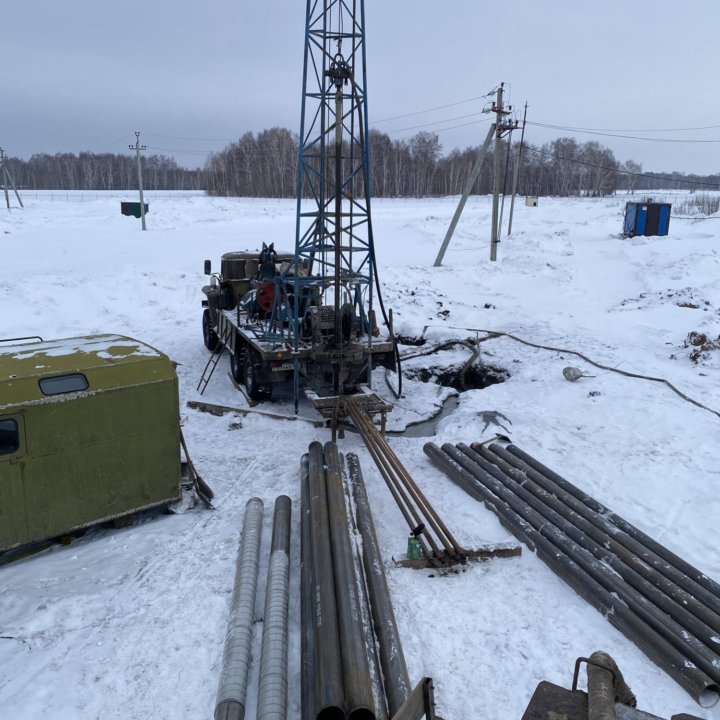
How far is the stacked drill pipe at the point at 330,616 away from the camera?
3.75 m

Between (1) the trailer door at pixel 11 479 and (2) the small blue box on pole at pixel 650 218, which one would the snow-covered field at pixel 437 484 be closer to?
(1) the trailer door at pixel 11 479

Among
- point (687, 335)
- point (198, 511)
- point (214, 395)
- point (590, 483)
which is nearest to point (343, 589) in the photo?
point (198, 511)

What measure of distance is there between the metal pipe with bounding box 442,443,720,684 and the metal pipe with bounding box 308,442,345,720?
2.18 meters

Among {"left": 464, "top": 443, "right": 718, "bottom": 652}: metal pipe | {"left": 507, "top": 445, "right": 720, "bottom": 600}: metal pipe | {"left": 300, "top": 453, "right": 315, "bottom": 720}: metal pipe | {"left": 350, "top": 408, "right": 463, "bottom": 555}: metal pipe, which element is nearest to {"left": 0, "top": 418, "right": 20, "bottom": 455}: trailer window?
{"left": 300, "top": 453, "right": 315, "bottom": 720}: metal pipe

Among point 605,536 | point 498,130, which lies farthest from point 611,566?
point 498,130

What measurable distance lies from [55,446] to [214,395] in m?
5.27

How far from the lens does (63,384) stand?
5609mm

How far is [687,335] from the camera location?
1287 cm

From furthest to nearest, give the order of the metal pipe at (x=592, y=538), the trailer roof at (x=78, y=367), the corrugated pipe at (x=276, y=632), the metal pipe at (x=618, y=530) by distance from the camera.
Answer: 1. the trailer roof at (x=78, y=367)
2. the metal pipe at (x=618, y=530)
3. the metal pipe at (x=592, y=538)
4. the corrugated pipe at (x=276, y=632)

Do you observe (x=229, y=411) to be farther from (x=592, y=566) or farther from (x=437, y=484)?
(x=592, y=566)

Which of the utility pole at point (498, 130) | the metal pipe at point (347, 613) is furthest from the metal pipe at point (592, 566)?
the utility pole at point (498, 130)

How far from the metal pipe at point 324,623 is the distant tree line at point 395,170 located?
2107 inches

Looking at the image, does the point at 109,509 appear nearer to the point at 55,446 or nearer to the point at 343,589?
the point at 55,446

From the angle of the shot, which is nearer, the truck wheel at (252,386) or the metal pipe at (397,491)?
the metal pipe at (397,491)
